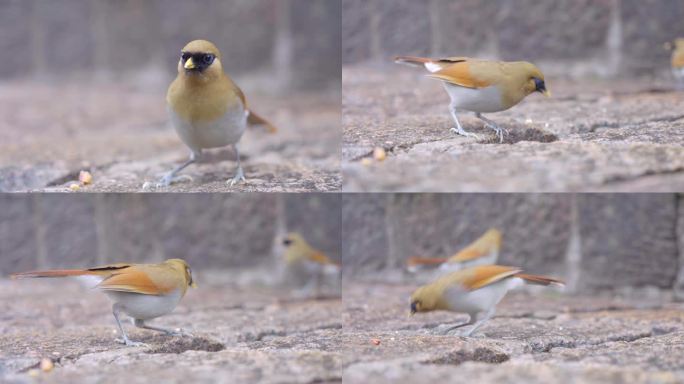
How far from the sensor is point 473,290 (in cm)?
383

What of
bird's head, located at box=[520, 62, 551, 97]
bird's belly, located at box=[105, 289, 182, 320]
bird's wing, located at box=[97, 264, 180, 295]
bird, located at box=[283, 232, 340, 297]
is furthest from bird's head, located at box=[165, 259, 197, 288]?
bird's head, located at box=[520, 62, 551, 97]

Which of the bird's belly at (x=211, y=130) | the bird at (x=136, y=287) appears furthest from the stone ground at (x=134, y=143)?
the bird at (x=136, y=287)

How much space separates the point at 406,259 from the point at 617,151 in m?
1.91

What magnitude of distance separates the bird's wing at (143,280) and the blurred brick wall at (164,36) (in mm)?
2889

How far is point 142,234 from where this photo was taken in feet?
17.4

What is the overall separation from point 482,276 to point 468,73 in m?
0.92

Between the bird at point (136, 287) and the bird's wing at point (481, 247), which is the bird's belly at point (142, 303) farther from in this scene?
the bird's wing at point (481, 247)

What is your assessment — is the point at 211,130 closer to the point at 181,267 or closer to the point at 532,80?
the point at 181,267

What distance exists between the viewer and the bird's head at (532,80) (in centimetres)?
404

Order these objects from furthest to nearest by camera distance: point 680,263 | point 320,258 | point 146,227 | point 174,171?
point 320,258 < point 146,227 < point 680,263 < point 174,171

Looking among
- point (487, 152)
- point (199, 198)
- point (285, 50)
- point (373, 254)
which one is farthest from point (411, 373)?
point (285, 50)

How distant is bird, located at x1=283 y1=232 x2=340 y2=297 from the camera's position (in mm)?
5391

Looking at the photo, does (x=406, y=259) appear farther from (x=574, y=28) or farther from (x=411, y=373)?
(x=411, y=373)

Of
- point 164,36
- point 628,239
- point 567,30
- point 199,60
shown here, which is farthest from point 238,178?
A: point 164,36
